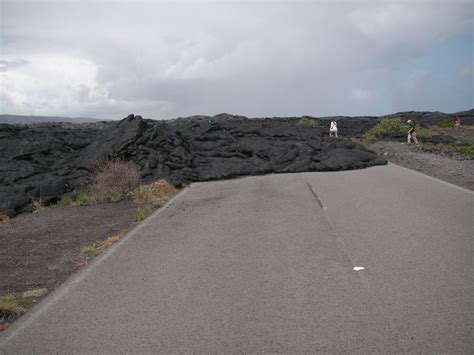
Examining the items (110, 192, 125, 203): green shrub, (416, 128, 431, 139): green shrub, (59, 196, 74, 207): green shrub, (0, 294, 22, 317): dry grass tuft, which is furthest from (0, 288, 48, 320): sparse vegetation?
(416, 128, 431, 139): green shrub

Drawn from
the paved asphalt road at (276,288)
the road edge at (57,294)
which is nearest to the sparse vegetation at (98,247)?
the road edge at (57,294)

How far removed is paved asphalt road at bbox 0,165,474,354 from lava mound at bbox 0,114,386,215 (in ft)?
24.3

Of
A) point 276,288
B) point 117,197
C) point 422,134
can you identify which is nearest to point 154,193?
point 117,197

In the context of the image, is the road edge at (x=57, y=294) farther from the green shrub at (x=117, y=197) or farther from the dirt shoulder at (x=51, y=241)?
the green shrub at (x=117, y=197)

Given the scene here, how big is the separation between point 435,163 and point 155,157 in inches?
438

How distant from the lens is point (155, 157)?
18.9 meters

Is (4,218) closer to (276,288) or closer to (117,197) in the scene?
(117,197)

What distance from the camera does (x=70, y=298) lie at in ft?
19.6

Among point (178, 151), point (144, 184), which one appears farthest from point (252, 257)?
point (178, 151)

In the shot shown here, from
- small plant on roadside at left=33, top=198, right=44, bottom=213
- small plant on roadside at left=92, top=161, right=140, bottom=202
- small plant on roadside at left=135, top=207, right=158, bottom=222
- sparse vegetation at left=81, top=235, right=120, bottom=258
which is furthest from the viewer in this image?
small plant on roadside at left=92, top=161, right=140, bottom=202

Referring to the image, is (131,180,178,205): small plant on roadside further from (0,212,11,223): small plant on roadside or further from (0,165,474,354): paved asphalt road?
(0,165,474,354): paved asphalt road

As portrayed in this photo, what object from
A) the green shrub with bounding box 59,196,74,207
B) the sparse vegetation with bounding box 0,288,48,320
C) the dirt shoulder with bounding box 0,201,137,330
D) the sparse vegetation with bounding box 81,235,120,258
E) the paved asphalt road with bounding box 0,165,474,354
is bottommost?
the green shrub with bounding box 59,196,74,207

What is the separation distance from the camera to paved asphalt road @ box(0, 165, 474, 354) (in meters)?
4.59

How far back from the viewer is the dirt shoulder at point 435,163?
15.6 meters
